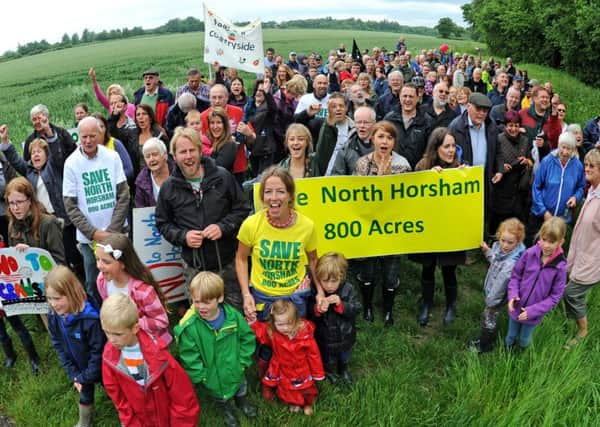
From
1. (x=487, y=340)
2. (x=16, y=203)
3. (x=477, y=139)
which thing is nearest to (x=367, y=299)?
(x=487, y=340)

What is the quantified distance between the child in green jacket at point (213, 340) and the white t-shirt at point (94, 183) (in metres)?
1.96

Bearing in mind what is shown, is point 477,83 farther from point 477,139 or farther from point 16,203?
point 16,203

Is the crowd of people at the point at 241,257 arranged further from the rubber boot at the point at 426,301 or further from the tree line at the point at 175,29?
the tree line at the point at 175,29

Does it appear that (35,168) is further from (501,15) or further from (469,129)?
(501,15)

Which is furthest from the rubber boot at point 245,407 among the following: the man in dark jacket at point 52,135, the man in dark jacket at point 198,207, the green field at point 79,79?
the green field at point 79,79

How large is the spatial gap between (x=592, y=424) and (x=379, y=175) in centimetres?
280

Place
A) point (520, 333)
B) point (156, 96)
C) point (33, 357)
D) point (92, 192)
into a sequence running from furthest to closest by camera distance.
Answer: point (156, 96) → point (92, 192) → point (33, 357) → point (520, 333)

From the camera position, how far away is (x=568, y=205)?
19.6ft

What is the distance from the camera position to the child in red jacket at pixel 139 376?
3283 millimetres

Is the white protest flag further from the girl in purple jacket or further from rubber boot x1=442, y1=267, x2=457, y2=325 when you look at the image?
the girl in purple jacket

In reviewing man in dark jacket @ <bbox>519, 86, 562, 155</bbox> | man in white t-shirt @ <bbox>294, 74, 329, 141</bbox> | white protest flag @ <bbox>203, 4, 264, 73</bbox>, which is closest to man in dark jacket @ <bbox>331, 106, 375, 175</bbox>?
man in white t-shirt @ <bbox>294, 74, 329, 141</bbox>

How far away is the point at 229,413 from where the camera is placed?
401cm

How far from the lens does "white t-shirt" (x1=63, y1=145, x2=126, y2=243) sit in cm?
489

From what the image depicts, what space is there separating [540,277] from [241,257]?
2.69 m
